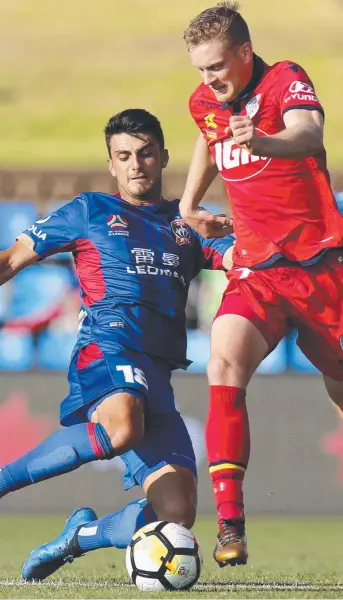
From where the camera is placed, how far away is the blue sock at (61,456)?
6.39m

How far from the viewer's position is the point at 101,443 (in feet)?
21.0

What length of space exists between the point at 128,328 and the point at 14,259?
0.64 metres

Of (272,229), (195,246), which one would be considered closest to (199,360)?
(195,246)

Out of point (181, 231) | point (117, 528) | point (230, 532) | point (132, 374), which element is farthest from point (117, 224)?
point (230, 532)

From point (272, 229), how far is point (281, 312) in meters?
0.38

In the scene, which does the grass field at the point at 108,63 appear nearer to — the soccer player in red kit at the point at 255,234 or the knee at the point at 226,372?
the soccer player in red kit at the point at 255,234

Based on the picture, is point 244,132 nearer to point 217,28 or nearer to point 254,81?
point 217,28

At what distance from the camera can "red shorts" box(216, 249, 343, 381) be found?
245 inches

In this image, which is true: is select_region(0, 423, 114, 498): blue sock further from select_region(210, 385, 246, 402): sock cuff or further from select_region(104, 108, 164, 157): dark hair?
Answer: select_region(104, 108, 164, 157): dark hair

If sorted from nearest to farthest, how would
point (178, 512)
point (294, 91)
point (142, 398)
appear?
point (294, 91), point (142, 398), point (178, 512)

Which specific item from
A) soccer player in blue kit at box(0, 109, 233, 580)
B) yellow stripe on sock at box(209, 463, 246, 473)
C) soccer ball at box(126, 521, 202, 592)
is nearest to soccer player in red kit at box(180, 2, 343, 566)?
yellow stripe on sock at box(209, 463, 246, 473)

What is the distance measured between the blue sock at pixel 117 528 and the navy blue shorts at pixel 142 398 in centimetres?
18

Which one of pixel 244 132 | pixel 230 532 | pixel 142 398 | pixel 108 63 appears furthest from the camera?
pixel 108 63

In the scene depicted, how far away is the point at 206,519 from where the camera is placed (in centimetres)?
1334
